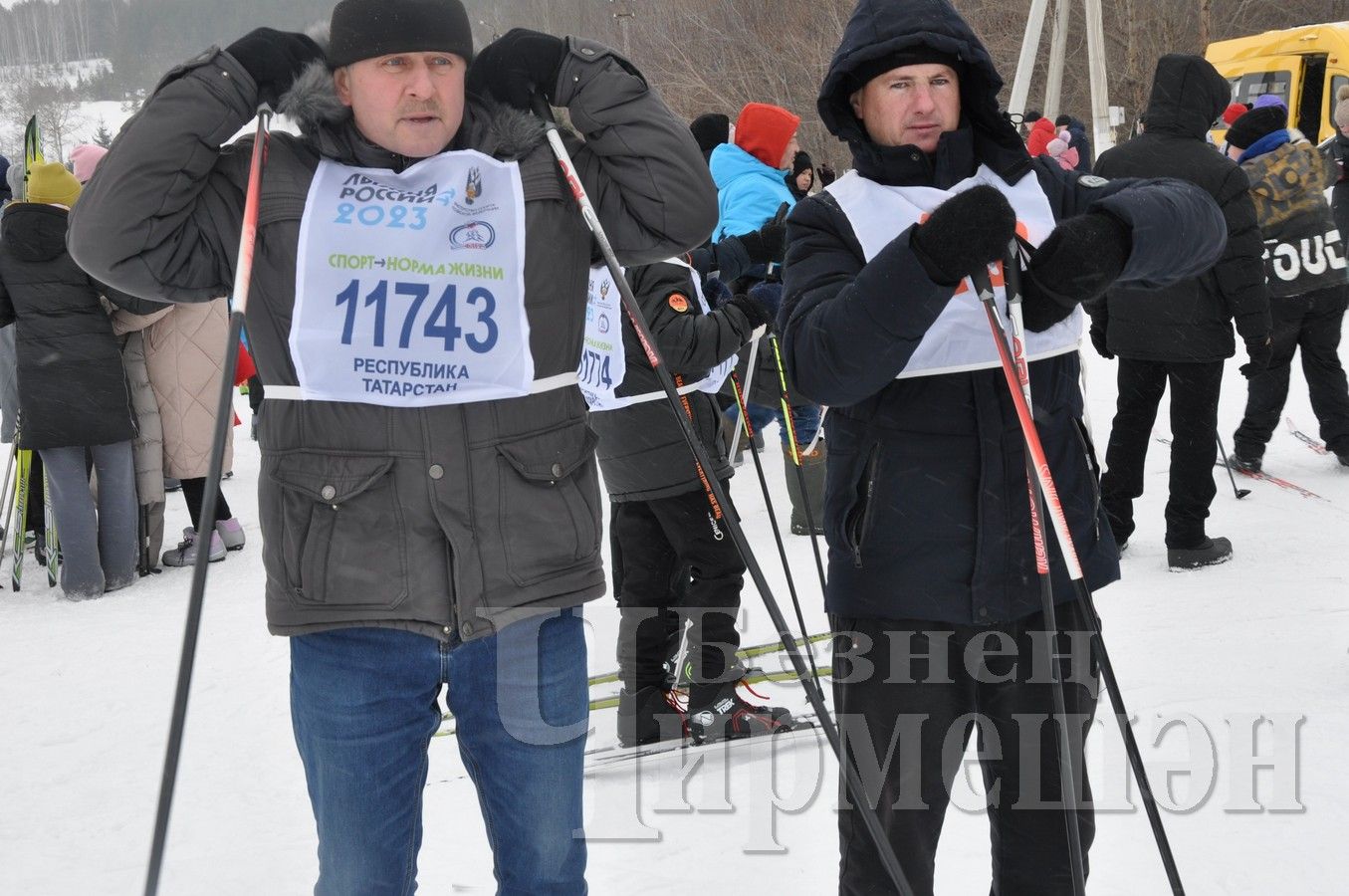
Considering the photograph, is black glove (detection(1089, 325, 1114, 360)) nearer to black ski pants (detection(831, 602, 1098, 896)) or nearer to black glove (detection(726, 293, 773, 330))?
black glove (detection(726, 293, 773, 330))

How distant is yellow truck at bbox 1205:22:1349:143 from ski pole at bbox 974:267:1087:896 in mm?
16015

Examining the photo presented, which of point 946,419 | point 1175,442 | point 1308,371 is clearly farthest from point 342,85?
point 1308,371

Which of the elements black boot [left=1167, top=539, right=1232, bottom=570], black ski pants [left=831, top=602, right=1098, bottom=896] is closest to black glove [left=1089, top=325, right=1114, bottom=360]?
A: black boot [left=1167, top=539, right=1232, bottom=570]

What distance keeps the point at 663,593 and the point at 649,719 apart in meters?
0.41

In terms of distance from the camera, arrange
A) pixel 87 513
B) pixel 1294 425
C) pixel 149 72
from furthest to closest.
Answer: pixel 149 72 → pixel 1294 425 → pixel 87 513

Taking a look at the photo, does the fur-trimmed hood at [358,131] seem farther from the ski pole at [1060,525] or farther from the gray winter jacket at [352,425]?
the ski pole at [1060,525]

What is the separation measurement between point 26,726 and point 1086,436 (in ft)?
13.7

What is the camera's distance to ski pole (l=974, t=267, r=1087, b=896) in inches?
78.4

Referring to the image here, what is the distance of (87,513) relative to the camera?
643 cm

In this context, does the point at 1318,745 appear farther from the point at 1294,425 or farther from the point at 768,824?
the point at 1294,425

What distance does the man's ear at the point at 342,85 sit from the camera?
212cm

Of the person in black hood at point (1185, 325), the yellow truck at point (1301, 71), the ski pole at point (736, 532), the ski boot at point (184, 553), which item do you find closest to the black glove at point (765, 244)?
the person in black hood at point (1185, 325)

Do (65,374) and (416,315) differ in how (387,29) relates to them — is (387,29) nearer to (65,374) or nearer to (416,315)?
(416,315)

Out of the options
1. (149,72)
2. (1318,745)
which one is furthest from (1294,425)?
(149,72)
